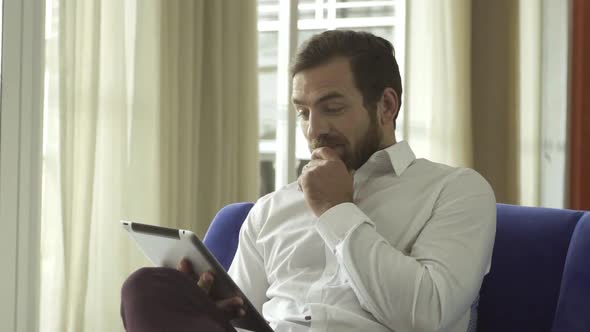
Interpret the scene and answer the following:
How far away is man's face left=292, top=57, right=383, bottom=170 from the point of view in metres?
1.60

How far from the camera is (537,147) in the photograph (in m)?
3.43

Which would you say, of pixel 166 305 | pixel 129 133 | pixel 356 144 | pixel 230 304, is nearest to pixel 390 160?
pixel 356 144

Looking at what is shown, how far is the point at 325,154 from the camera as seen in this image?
5.10 feet

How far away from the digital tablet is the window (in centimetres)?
201

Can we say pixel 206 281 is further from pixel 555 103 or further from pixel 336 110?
pixel 555 103

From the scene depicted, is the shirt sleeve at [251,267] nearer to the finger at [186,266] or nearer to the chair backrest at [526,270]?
the finger at [186,266]

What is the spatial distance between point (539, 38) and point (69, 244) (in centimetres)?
224

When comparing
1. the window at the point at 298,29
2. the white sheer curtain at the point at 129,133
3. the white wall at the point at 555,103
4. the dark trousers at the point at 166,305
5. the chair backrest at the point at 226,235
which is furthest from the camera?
the window at the point at 298,29

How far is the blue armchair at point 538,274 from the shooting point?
1406mm

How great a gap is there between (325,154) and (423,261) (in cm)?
34

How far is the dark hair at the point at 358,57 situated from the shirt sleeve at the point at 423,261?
1.07 ft

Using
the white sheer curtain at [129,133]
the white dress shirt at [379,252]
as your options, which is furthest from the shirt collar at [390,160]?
the white sheer curtain at [129,133]

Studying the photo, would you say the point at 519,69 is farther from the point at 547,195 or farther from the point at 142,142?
the point at 142,142

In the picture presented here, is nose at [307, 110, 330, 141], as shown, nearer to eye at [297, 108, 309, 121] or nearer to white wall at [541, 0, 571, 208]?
eye at [297, 108, 309, 121]
